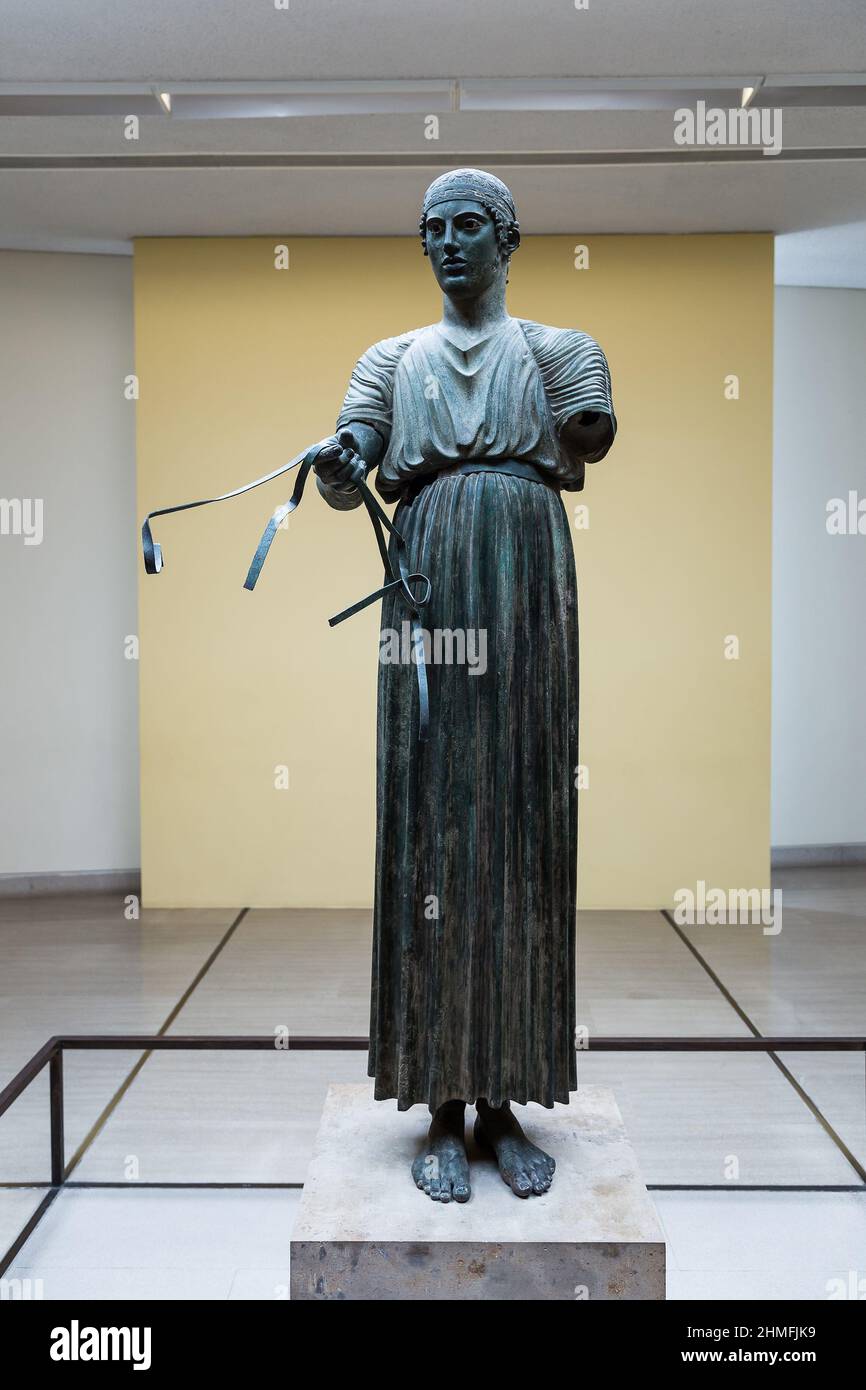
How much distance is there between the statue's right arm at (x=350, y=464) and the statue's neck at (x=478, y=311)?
0.78ft

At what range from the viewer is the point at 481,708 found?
2230mm

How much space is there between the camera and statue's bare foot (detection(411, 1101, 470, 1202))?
2184mm

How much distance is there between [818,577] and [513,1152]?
19.6 ft

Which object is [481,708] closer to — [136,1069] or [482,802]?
[482,802]

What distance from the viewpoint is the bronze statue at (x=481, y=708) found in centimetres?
223

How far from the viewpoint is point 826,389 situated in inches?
297

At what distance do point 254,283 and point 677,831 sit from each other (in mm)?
3396

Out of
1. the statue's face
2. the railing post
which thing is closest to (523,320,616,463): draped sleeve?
the statue's face

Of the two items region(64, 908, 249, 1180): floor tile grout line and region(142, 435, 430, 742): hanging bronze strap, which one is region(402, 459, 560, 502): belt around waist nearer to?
region(142, 435, 430, 742): hanging bronze strap

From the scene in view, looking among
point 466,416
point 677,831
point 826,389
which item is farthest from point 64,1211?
point 826,389

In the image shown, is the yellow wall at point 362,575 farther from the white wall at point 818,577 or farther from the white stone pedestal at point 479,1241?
the white stone pedestal at point 479,1241

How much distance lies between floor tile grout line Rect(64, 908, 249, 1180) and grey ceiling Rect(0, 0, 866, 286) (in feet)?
10.8

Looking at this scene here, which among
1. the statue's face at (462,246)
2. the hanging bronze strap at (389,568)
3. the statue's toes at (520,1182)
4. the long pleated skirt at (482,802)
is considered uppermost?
the statue's face at (462,246)

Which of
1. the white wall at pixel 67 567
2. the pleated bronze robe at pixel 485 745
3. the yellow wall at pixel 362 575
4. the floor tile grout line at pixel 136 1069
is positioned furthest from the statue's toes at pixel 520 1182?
the white wall at pixel 67 567
